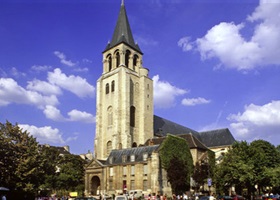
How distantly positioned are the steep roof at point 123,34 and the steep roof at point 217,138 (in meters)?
26.3

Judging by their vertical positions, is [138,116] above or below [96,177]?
above

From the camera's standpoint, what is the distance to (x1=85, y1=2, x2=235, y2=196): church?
55938 mm

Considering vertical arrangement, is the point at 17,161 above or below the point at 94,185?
above

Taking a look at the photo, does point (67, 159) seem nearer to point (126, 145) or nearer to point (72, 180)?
point (72, 180)

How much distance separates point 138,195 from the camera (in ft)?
167

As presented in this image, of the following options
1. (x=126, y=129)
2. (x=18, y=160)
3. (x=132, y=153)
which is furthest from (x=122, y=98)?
(x=18, y=160)

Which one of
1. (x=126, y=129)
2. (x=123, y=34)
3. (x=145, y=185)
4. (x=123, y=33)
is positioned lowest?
(x=145, y=185)

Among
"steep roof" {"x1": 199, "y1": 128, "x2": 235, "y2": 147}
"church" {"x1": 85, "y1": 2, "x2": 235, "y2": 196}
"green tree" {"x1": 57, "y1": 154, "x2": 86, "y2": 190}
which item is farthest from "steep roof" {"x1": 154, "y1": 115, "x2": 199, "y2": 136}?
"green tree" {"x1": 57, "y1": 154, "x2": 86, "y2": 190}

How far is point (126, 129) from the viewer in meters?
69.6

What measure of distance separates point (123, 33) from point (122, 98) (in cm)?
1654

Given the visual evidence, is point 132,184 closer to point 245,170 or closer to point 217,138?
point 245,170

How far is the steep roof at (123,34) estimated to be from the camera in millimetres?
78875

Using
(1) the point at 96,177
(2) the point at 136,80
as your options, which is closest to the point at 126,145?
(1) the point at 96,177

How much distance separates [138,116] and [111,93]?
7638 mm
